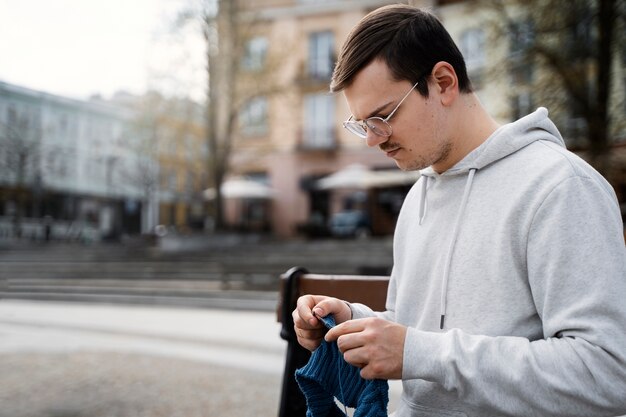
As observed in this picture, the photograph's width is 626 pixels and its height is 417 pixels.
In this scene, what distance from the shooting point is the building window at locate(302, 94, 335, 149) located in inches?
1025

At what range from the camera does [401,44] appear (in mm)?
1369

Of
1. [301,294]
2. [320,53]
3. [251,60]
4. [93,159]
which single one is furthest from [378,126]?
[93,159]

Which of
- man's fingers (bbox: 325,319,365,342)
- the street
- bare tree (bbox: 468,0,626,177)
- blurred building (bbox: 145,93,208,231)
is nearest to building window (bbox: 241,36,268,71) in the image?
blurred building (bbox: 145,93,208,231)

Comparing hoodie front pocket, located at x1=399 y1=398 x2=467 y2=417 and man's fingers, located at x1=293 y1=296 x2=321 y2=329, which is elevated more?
man's fingers, located at x1=293 y1=296 x2=321 y2=329

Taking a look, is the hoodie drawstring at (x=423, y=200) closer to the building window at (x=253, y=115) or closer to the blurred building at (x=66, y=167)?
the blurred building at (x=66, y=167)

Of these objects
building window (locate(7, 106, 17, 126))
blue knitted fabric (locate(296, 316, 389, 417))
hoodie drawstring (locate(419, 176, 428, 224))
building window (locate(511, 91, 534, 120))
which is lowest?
blue knitted fabric (locate(296, 316, 389, 417))

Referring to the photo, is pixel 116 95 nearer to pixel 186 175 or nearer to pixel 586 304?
pixel 186 175

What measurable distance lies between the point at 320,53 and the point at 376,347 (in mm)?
26223

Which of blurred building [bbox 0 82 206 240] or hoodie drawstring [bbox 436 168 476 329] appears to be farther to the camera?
blurred building [bbox 0 82 206 240]

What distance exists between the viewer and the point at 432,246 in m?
1.54

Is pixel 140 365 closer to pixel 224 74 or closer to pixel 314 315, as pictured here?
pixel 314 315

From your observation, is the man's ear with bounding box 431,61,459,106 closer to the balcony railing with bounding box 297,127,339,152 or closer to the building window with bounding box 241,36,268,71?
the building window with bounding box 241,36,268,71

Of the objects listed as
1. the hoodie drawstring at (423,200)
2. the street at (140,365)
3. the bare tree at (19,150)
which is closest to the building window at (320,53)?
the bare tree at (19,150)

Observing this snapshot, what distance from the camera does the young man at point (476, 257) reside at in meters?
1.13
